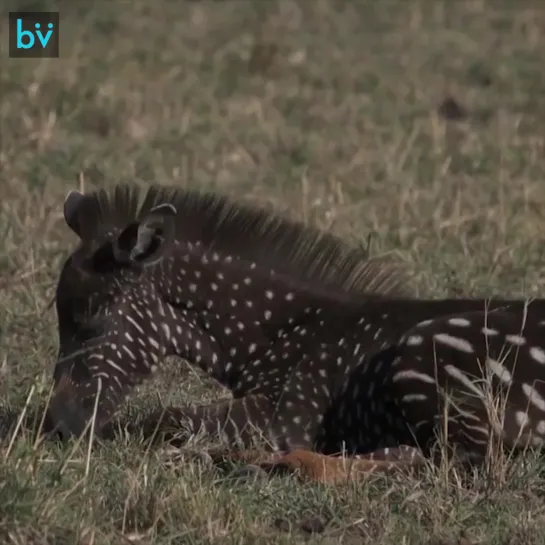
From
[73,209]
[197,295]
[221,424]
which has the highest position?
[73,209]

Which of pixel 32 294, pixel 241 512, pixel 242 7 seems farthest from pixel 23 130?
pixel 241 512

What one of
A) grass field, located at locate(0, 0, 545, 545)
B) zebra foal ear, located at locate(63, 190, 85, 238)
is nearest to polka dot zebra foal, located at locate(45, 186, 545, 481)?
zebra foal ear, located at locate(63, 190, 85, 238)

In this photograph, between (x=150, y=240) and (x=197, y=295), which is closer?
(x=150, y=240)

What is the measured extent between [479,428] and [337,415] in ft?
3.01

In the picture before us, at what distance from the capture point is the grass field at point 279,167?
590cm

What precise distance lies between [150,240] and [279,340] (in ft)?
2.75

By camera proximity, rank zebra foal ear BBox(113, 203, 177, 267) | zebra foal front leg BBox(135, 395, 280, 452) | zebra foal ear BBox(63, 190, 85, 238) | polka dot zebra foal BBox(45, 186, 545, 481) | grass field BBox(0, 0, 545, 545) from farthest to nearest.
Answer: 1. zebra foal ear BBox(63, 190, 85, 238)
2. zebra foal ear BBox(113, 203, 177, 267)
3. zebra foal front leg BBox(135, 395, 280, 452)
4. polka dot zebra foal BBox(45, 186, 545, 481)
5. grass field BBox(0, 0, 545, 545)

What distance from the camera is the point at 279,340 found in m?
7.77

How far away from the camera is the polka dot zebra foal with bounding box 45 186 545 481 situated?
686cm

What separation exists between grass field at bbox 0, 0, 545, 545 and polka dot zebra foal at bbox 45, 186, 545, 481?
0.33 meters

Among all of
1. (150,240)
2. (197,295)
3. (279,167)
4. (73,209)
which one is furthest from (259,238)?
(279,167)

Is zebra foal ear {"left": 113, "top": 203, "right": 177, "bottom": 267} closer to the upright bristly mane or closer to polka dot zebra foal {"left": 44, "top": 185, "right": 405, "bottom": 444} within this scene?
polka dot zebra foal {"left": 44, "top": 185, "right": 405, "bottom": 444}

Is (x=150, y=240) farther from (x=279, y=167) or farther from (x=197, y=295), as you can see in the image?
(x=279, y=167)

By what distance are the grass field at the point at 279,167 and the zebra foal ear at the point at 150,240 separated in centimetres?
77
